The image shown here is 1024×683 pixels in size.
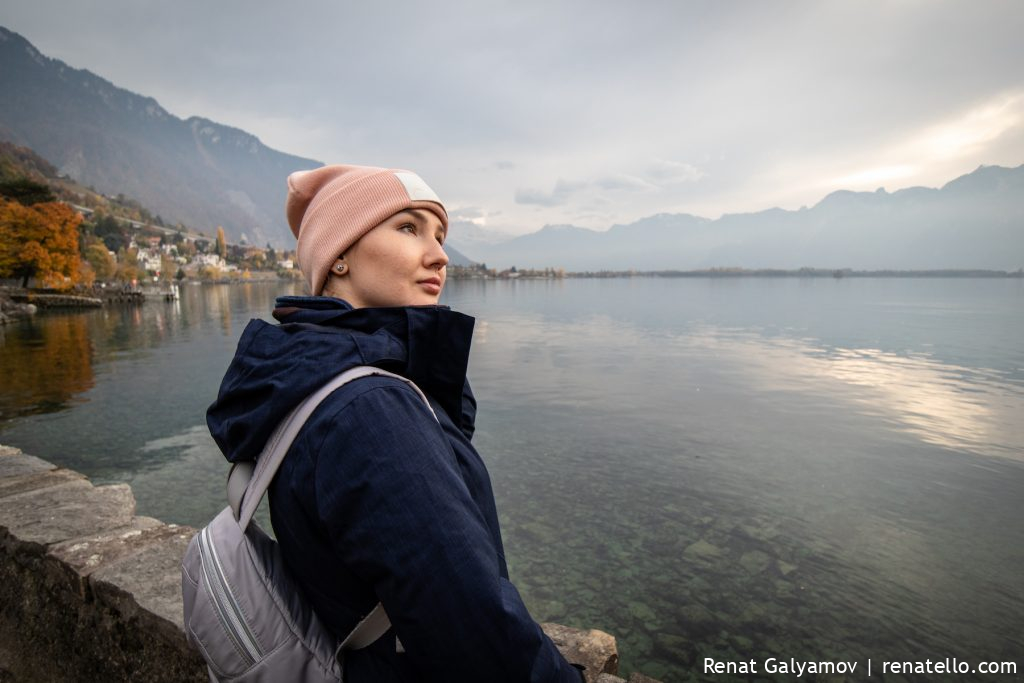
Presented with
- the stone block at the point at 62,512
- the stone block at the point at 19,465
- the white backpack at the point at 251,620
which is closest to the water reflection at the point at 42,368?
the stone block at the point at 19,465

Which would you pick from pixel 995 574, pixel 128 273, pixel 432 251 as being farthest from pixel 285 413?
pixel 128 273

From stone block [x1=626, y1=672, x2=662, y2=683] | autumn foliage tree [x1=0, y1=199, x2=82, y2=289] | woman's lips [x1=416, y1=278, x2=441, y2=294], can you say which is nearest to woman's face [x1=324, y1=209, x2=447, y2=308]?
woman's lips [x1=416, y1=278, x2=441, y2=294]

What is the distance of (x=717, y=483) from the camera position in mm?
9719

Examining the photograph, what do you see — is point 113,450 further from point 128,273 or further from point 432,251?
point 128,273

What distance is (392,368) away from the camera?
1371mm

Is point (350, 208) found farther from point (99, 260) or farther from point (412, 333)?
point (99, 260)

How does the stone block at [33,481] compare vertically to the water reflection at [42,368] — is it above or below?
above

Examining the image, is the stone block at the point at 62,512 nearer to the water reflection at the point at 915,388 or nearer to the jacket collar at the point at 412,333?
the jacket collar at the point at 412,333

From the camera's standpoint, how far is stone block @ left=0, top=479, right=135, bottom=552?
127 inches

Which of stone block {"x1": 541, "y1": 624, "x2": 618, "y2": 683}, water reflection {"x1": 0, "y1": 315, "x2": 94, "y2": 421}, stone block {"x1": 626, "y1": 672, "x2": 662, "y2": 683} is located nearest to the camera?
stone block {"x1": 626, "y1": 672, "x2": 662, "y2": 683}

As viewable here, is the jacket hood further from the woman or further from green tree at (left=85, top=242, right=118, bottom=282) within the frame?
green tree at (left=85, top=242, right=118, bottom=282)

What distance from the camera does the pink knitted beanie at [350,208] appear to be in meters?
1.68

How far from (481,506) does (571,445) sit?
1070 centimetres

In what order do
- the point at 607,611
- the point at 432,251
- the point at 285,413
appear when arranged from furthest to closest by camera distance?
→ 1. the point at 607,611
2. the point at 432,251
3. the point at 285,413
